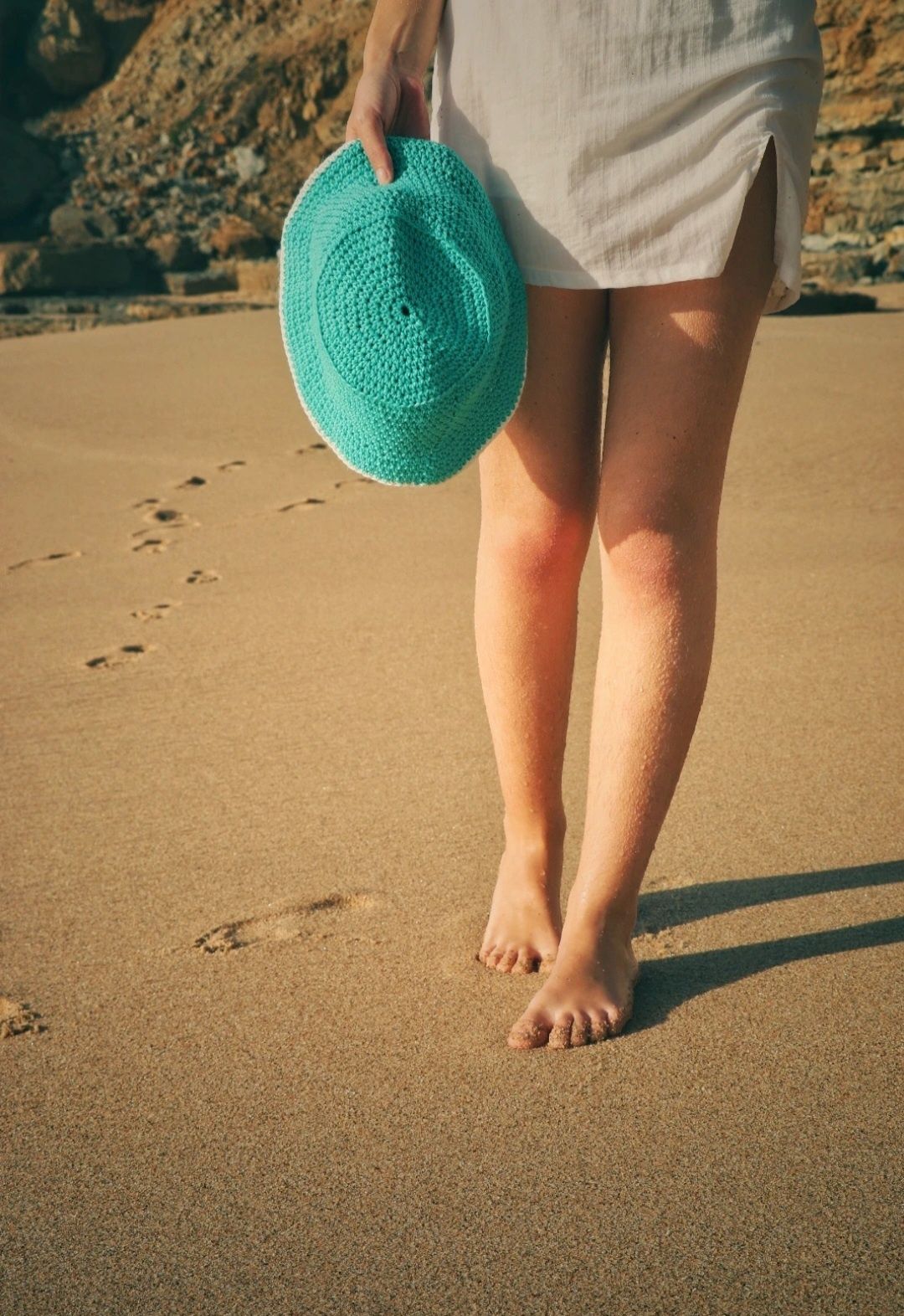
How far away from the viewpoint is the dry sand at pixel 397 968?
114 centimetres

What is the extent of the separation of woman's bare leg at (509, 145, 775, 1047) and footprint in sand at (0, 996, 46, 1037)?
1.84 feet

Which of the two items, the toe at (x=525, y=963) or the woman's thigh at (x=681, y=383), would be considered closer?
the woman's thigh at (x=681, y=383)

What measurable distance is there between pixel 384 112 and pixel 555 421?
40 centimetres

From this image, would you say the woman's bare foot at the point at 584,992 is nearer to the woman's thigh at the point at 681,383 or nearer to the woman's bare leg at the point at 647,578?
the woman's bare leg at the point at 647,578

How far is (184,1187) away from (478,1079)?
0.32 m

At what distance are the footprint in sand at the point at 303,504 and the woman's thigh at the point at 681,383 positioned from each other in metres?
2.59

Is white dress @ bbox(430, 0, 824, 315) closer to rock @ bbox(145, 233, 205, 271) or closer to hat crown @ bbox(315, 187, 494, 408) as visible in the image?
hat crown @ bbox(315, 187, 494, 408)

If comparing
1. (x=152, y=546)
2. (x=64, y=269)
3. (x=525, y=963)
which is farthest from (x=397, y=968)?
(x=64, y=269)

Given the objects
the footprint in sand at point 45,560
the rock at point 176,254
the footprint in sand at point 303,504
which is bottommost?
the rock at point 176,254

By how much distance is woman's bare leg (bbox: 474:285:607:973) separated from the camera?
59.3 inches

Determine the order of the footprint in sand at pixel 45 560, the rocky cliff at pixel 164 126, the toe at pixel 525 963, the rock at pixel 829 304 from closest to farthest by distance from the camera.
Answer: the toe at pixel 525 963, the footprint in sand at pixel 45 560, the rock at pixel 829 304, the rocky cliff at pixel 164 126

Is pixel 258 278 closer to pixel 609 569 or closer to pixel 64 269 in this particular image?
pixel 64 269

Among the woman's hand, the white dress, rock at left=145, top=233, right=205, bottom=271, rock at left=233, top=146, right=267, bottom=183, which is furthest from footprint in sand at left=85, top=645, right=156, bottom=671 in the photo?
rock at left=233, top=146, right=267, bottom=183

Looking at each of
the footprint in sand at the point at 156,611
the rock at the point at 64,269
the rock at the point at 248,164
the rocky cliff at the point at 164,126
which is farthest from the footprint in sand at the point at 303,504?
the rock at the point at 248,164
